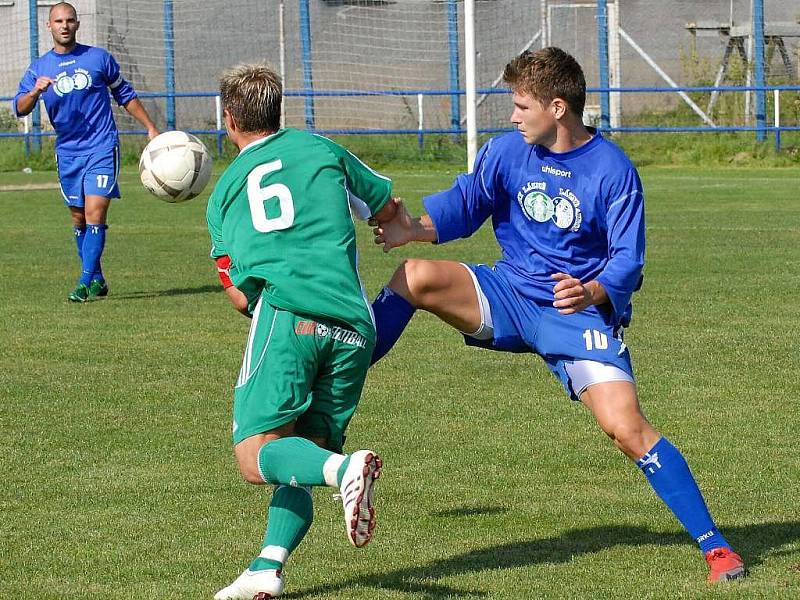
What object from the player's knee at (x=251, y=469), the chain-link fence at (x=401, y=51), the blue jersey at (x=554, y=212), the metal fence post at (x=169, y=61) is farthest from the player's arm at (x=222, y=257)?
the metal fence post at (x=169, y=61)

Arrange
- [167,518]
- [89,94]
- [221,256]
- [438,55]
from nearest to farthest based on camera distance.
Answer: [221,256] → [167,518] → [89,94] → [438,55]

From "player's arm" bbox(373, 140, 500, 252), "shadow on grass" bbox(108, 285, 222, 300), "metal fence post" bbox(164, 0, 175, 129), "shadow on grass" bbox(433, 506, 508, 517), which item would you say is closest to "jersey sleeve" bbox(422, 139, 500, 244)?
"player's arm" bbox(373, 140, 500, 252)

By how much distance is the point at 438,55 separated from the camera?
28.3m

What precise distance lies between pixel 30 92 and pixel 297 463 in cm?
782

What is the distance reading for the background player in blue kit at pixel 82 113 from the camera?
11133mm

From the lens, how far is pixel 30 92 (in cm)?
1112

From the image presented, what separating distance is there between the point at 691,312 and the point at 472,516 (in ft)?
16.2

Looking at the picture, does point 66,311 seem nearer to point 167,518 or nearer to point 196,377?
point 196,377

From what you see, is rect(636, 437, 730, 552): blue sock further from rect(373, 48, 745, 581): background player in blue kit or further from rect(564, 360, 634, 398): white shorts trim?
rect(564, 360, 634, 398): white shorts trim

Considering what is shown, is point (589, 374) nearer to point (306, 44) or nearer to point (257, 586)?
point (257, 586)

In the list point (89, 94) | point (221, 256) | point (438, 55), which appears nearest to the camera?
point (221, 256)

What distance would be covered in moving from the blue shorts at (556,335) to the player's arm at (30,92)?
6.90 m

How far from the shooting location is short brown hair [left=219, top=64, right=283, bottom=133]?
4.23m

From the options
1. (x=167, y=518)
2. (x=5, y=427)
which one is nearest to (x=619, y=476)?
(x=167, y=518)
